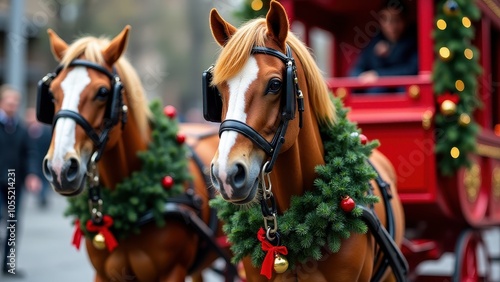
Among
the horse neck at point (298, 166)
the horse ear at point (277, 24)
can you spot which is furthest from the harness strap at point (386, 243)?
the horse ear at point (277, 24)

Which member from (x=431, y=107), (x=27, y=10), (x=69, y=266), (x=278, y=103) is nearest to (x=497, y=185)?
(x=431, y=107)

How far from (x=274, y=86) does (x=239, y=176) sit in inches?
17.5

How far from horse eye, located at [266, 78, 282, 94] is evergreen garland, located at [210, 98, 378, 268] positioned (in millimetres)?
529

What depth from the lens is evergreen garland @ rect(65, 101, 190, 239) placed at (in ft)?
14.3

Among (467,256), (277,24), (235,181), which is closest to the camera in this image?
(235,181)

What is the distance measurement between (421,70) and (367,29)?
160 centimetres

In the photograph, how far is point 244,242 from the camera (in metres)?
3.50

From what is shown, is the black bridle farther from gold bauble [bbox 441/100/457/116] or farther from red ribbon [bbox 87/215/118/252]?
gold bauble [bbox 441/100/457/116]

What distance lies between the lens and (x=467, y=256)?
5734mm

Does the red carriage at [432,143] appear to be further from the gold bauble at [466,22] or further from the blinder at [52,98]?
the blinder at [52,98]

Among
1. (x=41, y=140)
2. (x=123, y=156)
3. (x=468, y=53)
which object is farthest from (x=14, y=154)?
(x=41, y=140)

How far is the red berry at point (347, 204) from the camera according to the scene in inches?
134

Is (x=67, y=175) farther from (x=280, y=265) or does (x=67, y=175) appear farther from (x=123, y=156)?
(x=280, y=265)

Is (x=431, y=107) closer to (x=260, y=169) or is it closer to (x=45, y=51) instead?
(x=260, y=169)
